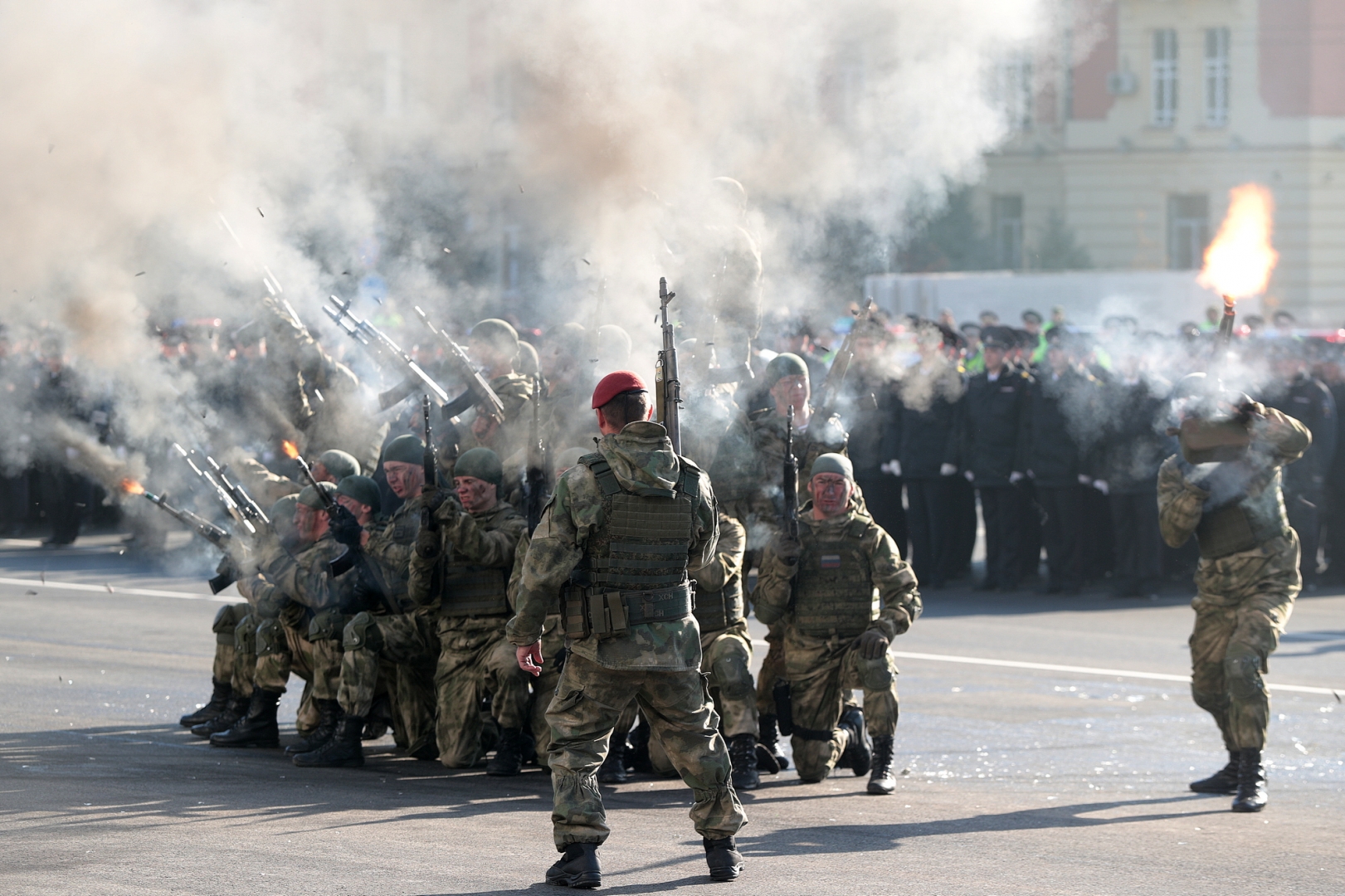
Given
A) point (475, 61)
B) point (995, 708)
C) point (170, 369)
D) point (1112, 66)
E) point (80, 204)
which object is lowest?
point (995, 708)

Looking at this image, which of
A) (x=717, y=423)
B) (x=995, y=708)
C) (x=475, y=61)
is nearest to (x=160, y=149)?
(x=475, y=61)

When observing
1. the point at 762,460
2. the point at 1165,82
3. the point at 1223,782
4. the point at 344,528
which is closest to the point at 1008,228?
the point at 1165,82

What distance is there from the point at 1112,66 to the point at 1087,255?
4.20m

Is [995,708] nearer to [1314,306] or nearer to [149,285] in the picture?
[149,285]

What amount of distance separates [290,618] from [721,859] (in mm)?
3405

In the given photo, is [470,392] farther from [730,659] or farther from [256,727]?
[730,659]

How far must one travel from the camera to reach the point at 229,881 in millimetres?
6395

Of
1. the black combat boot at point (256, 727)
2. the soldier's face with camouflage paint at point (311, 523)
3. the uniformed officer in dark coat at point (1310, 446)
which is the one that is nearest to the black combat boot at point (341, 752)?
the black combat boot at point (256, 727)

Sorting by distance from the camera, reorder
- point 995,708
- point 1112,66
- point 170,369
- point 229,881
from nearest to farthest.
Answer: point 229,881
point 995,708
point 170,369
point 1112,66

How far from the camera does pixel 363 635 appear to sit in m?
8.98

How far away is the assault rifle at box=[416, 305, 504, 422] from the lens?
34.5ft

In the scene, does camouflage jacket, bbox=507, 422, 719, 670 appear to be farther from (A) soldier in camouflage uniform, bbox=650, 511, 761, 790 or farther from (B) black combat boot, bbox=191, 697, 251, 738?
(B) black combat boot, bbox=191, 697, 251, 738

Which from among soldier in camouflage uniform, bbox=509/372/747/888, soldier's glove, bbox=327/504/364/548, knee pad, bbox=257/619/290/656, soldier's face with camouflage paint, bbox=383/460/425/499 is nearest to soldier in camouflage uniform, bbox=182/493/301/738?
knee pad, bbox=257/619/290/656

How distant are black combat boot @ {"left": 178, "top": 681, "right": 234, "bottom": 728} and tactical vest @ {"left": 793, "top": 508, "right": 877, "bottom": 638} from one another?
3.16m
